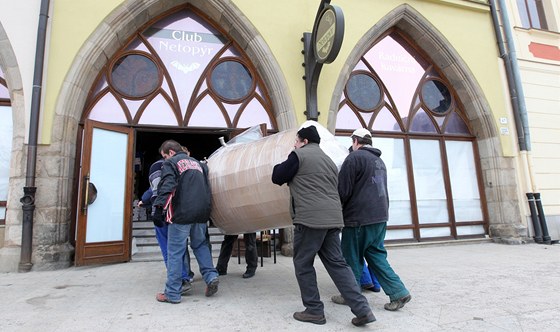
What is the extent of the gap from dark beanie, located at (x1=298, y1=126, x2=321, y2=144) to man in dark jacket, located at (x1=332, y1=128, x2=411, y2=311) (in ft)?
1.32

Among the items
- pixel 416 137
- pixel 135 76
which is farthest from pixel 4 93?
pixel 416 137

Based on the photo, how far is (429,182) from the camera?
761 centimetres

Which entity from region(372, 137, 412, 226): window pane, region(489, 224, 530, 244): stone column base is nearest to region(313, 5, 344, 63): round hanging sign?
region(372, 137, 412, 226): window pane

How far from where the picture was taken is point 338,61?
679 centimetres

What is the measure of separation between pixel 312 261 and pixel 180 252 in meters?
1.38

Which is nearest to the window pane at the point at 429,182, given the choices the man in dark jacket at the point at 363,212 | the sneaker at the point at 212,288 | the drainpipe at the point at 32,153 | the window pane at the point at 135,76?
the man in dark jacket at the point at 363,212

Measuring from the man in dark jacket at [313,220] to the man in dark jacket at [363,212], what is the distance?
299mm

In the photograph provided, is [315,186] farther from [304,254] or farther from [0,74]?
[0,74]

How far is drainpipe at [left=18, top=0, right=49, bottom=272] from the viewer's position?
16.2 feet

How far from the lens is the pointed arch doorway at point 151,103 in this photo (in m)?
5.48

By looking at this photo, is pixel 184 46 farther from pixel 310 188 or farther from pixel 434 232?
pixel 434 232

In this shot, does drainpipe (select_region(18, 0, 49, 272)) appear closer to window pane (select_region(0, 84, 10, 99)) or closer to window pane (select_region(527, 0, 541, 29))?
window pane (select_region(0, 84, 10, 99))

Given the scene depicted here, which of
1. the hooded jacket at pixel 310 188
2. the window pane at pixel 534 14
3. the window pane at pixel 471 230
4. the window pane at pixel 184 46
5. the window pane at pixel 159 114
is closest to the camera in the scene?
the hooded jacket at pixel 310 188

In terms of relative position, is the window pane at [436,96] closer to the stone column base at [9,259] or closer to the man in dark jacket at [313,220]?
the man in dark jacket at [313,220]
